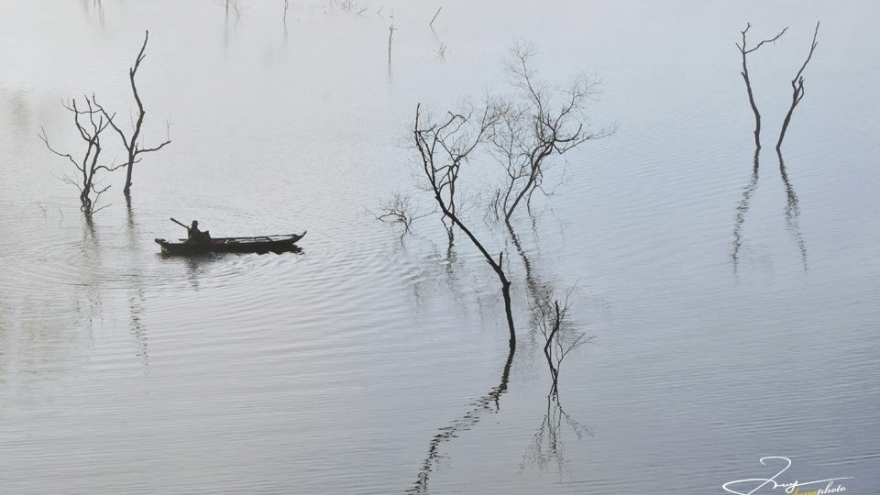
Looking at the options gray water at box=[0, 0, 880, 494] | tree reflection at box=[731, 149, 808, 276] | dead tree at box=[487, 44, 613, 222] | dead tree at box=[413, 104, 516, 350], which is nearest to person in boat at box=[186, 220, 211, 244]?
gray water at box=[0, 0, 880, 494]

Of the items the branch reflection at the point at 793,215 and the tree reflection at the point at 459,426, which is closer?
the tree reflection at the point at 459,426

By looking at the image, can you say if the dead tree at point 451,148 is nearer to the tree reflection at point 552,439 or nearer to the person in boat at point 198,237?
the person in boat at point 198,237

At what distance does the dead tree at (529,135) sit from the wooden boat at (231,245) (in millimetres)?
9230

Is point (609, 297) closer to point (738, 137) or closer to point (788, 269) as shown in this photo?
point (788, 269)

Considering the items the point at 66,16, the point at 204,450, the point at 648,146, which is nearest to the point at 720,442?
the point at 204,450

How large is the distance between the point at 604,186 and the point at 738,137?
42.2ft

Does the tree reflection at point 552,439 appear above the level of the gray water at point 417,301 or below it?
below

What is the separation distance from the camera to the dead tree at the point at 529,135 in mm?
44513

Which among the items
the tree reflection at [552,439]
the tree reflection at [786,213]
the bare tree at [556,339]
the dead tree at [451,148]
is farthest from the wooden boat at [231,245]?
the tree reflection at [552,439]

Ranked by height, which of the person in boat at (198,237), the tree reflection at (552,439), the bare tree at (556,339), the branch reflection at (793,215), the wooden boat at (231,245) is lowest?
the tree reflection at (552,439)

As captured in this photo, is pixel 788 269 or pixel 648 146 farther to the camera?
pixel 648 146

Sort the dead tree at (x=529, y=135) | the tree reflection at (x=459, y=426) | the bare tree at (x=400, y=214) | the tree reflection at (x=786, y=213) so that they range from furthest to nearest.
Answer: the bare tree at (x=400, y=214)
the dead tree at (x=529, y=135)
the tree reflection at (x=786, y=213)
the tree reflection at (x=459, y=426)

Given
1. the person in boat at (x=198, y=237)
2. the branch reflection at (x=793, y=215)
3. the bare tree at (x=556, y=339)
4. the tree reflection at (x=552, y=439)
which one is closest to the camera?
the tree reflection at (x=552, y=439)

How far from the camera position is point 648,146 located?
58.8m
